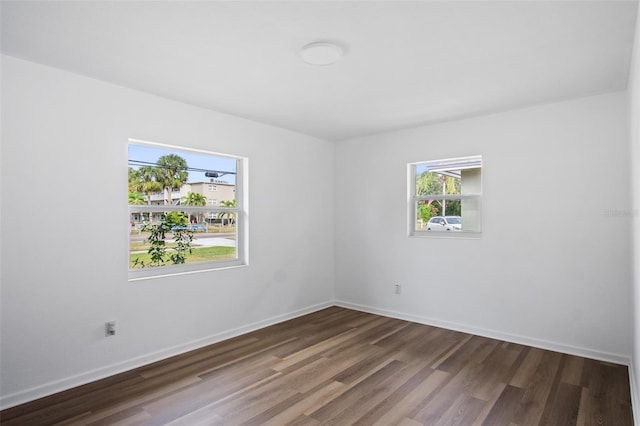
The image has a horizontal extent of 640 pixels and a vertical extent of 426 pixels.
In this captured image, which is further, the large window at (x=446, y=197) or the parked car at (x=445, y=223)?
the parked car at (x=445, y=223)

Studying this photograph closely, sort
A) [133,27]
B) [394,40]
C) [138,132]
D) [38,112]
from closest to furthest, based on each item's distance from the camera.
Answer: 1. [133,27]
2. [394,40]
3. [38,112]
4. [138,132]

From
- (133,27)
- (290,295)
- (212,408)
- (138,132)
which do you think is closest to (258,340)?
(290,295)

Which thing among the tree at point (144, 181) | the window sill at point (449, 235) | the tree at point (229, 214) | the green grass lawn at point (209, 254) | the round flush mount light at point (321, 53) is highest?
the round flush mount light at point (321, 53)

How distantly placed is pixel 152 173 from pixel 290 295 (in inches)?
92.0

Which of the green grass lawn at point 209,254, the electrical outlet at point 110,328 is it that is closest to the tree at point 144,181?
the green grass lawn at point 209,254

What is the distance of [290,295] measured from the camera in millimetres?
4934

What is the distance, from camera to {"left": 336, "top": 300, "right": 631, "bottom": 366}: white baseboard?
3.45m

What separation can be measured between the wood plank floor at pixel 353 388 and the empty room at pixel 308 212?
2cm

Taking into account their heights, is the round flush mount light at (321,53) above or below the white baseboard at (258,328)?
above

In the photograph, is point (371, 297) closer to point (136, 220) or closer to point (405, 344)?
point (405, 344)

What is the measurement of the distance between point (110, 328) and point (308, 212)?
2.82 m

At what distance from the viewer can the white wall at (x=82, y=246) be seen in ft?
8.86

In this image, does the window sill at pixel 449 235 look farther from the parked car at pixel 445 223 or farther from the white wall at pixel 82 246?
the white wall at pixel 82 246

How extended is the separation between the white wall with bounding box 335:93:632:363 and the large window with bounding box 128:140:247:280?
1972 millimetres
